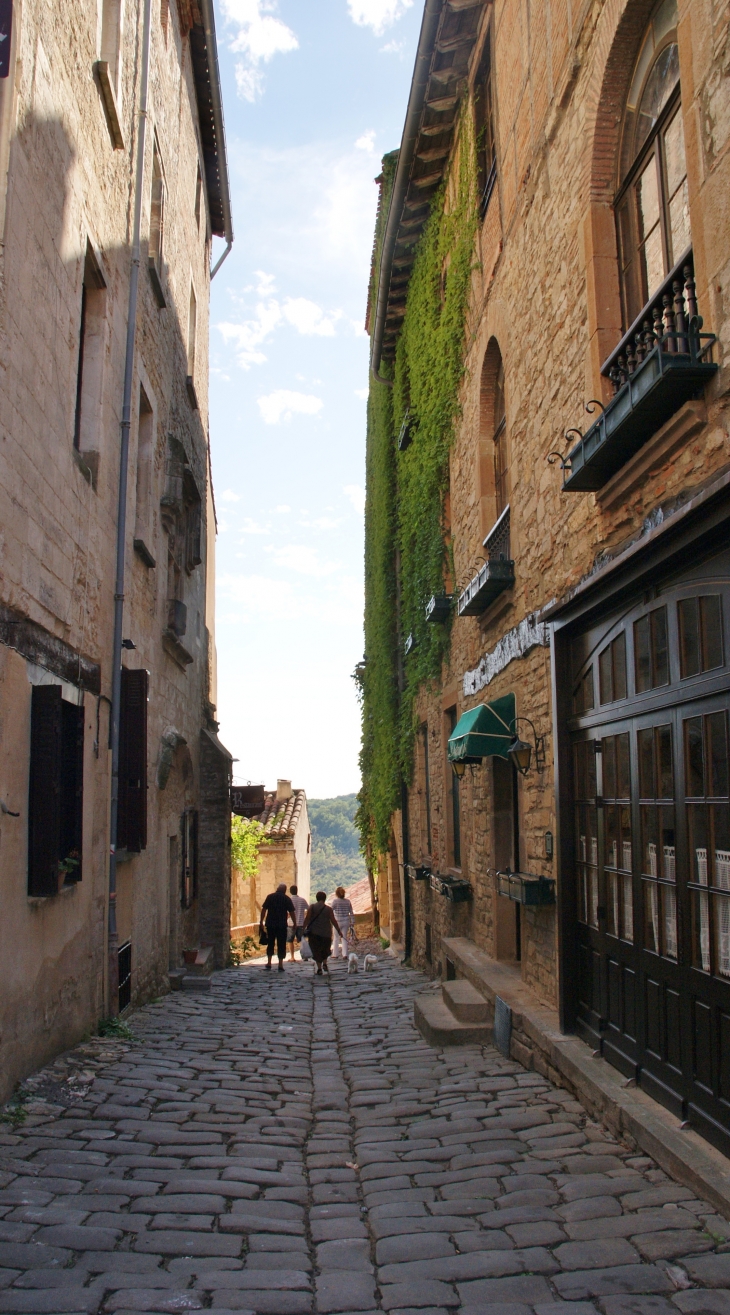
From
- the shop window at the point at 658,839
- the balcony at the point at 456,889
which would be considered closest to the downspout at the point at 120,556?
the balcony at the point at 456,889

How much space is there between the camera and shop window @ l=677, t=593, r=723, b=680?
4074 millimetres

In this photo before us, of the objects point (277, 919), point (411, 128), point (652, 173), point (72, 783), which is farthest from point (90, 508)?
point (277, 919)

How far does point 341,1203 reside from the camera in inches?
163

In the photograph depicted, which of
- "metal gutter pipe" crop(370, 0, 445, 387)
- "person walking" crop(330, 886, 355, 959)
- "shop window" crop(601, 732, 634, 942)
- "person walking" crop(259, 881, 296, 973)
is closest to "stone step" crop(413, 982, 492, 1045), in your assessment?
"shop window" crop(601, 732, 634, 942)

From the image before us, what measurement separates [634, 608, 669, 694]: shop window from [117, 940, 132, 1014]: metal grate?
5318 mm

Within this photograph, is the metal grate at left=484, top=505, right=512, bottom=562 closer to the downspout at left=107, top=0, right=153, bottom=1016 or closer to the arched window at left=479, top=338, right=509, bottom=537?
the arched window at left=479, top=338, right=509, bottom=537

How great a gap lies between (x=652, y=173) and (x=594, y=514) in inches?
74.9

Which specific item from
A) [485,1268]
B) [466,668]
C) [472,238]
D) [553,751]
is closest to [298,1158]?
[485,1268]

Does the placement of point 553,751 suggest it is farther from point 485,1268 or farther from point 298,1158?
point 485,1268

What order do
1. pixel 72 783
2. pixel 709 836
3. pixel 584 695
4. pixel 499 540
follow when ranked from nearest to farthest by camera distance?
1. pixel 709 836
2. pixel 584 695
3. pixel 72 783
4. pixel 499 540

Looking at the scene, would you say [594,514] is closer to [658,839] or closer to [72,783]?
[658,839]

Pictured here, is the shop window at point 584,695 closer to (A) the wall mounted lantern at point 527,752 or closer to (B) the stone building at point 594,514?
(B) the stone building at point 594,514

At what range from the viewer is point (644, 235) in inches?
219

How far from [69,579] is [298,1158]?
406cm
